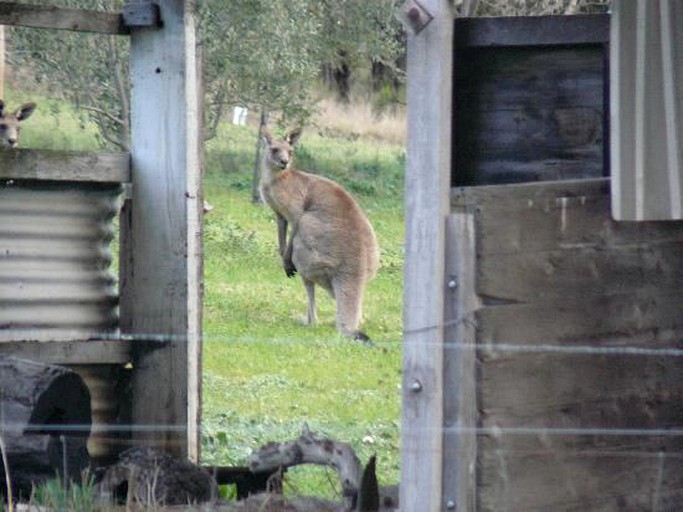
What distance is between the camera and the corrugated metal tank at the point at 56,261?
5.94m

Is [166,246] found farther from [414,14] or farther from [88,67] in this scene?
[88,67]

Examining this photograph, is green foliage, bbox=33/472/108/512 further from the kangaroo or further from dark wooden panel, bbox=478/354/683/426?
the kangaroo

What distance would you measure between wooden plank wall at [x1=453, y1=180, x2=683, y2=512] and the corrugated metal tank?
211cm

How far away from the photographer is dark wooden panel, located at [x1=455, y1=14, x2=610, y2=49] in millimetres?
5082

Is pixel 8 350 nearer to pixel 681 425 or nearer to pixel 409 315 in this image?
pixel 409 315

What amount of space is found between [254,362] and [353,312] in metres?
2.94

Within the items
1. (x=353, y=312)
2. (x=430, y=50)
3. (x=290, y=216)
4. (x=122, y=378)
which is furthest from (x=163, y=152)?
(x=290, y=216)

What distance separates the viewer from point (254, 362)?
38.0 ft

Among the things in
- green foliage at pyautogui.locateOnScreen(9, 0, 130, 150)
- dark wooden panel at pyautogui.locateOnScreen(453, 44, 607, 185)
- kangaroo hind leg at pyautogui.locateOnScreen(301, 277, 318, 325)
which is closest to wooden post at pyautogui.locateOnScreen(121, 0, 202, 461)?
dark wooden panel at pyautogui.locateOnScreen(453, 44, 607, 185)

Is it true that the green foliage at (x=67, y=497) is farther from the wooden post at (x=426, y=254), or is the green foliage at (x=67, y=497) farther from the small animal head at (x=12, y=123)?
the small animal head at (x=12, y=123)

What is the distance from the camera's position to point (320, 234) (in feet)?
50.8

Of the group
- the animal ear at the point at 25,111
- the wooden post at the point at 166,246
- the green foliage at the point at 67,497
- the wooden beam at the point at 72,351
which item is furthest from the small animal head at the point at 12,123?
the green foliage at the point at 67,497

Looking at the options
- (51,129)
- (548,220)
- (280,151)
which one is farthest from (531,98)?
(51,129)

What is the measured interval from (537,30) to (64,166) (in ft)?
6.10
